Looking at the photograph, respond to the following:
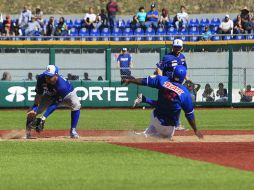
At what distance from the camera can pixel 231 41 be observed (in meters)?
29.7

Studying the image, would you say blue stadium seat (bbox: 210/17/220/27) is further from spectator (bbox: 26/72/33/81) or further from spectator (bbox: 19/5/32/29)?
spectator (bbox: 26/72/33/81)

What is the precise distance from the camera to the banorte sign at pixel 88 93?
1085 inches

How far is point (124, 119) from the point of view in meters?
23.2

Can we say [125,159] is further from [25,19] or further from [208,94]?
[25,19]

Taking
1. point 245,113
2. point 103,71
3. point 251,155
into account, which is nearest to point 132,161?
point 251,155

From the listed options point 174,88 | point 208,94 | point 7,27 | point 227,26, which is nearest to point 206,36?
point 208,94

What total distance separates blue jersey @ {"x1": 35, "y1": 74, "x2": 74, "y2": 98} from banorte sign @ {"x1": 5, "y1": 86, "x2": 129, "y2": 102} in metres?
11.1

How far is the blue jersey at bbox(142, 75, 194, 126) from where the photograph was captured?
14942mm

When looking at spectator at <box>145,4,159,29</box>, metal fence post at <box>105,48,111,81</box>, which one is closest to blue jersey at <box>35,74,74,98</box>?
metal fence post at <box>105,48,111,81</box>

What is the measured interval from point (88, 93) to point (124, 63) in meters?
1.87

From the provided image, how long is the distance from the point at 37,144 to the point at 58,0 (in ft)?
82.8

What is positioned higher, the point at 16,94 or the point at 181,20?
the point at 181,20

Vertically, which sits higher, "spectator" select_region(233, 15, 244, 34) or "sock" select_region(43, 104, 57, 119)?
"spectator" select_region(233, 15, 244, 34)

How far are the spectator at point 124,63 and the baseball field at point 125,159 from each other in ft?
26.9
